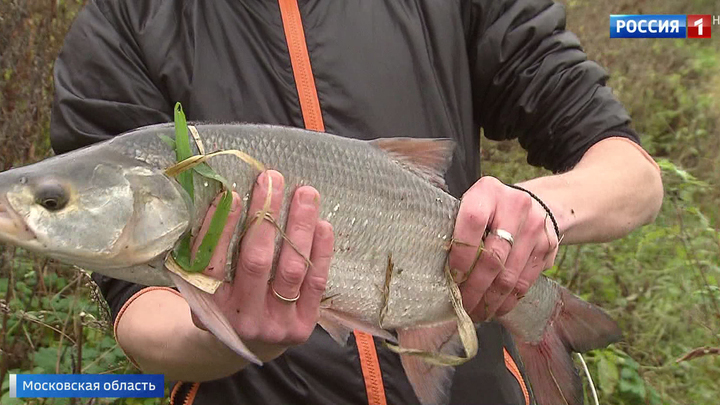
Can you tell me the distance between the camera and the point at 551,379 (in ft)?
6.36

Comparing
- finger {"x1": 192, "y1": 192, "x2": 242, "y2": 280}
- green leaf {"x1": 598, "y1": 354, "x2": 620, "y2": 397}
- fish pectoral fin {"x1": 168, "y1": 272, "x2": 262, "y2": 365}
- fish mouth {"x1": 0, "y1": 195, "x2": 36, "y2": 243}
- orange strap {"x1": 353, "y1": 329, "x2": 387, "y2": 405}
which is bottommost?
green leaf {"x1": 598, "y1": 354, "x2": 620, "y2": 397}

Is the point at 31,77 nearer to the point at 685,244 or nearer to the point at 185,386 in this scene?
the point at 185,386

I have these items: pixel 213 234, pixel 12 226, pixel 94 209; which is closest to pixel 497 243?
pixel 213 234

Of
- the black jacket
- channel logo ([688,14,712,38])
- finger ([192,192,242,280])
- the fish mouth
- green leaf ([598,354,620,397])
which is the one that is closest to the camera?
the fish mouth

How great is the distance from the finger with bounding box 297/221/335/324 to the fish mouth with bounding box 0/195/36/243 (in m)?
0.49

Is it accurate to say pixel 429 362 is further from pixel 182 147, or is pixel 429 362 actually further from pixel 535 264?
pixel 182 147

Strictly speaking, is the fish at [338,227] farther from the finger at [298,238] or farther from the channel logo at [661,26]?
the channel logo at [661,26]

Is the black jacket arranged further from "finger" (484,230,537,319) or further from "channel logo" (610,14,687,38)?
"channel logo" (610,14,687,38)

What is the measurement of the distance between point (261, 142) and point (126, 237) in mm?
296

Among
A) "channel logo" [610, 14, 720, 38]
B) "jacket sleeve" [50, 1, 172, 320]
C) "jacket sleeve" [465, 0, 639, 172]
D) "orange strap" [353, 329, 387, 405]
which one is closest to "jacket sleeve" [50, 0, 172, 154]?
"jacket sleeve" [50, 1, 172, 320]

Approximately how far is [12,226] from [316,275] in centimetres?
54

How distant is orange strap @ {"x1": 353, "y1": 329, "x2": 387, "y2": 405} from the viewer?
1.85 meters

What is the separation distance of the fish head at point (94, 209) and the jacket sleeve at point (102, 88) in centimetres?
50

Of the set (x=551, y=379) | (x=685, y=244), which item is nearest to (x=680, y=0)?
(x=685, y=244)
